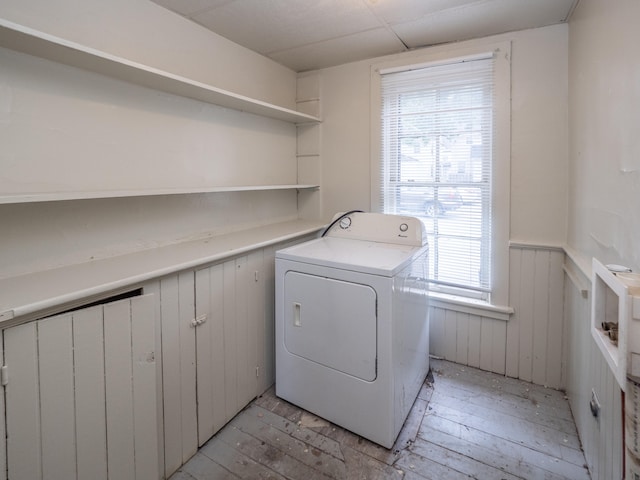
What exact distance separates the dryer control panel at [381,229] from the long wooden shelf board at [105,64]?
964 millimetres

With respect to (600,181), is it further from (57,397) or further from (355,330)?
(57,397)

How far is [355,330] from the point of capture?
1.79 metres

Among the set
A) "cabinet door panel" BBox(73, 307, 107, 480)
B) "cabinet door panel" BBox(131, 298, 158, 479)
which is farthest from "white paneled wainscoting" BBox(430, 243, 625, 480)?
"cabinet door panel" BBox(73, 307, 107, 480)

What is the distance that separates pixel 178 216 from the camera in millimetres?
1998

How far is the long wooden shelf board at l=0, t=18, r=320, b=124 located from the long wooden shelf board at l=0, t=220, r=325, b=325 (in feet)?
2.72

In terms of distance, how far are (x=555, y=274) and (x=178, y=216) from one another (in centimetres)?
231

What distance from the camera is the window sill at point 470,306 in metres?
2.35

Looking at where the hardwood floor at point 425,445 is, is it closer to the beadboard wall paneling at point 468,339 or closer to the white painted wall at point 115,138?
the beadboard wall paneling at point 468,339

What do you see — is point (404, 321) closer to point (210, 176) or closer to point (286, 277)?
point (286, 277)

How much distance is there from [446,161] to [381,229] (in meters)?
0.67

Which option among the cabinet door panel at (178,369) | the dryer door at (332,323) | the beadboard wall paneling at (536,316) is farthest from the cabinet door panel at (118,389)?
the beadboard wall paneling at (536,316)

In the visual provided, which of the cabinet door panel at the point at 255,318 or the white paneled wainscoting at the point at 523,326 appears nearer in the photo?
the cabinet door panel at the point at 255,318

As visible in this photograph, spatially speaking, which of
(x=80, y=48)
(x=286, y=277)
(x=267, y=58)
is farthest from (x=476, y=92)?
(x=80, y=48)

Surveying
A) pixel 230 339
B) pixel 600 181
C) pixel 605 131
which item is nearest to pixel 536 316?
pixel 600 181
